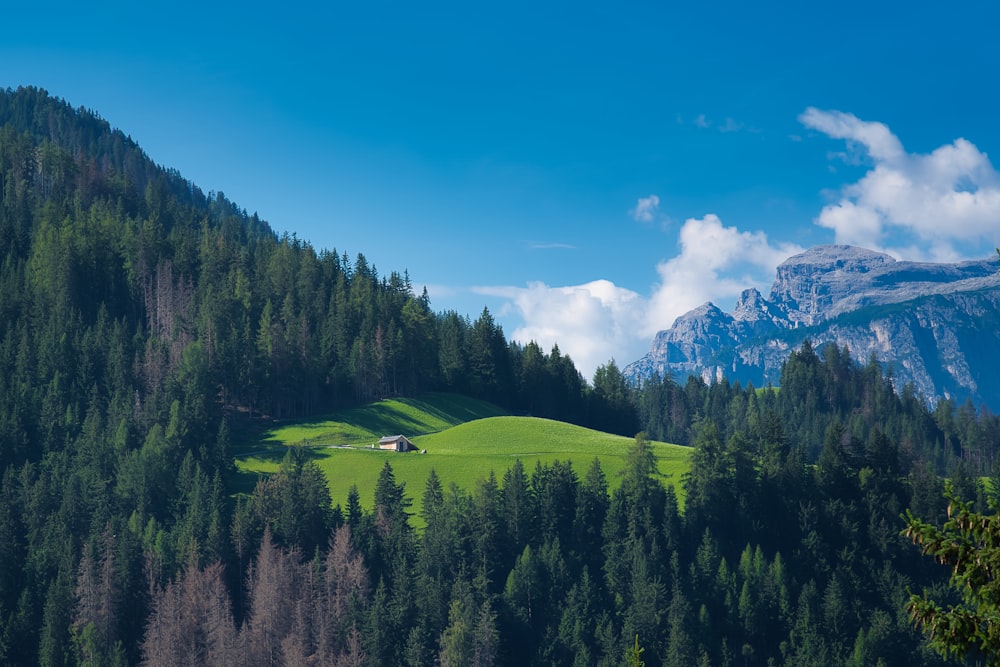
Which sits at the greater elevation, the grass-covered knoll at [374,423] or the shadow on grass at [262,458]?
the grass-covered knoll at [374,423]

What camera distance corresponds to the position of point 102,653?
101500mm

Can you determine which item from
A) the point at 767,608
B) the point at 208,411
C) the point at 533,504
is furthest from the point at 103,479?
the point at 767,608

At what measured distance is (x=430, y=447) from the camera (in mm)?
139125

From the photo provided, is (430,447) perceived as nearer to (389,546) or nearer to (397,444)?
(397,444)

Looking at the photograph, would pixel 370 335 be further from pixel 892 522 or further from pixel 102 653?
pixel 892 522

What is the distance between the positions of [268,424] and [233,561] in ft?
139

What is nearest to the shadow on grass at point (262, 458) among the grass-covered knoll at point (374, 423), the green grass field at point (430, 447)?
the green grass field at point (430, 447)

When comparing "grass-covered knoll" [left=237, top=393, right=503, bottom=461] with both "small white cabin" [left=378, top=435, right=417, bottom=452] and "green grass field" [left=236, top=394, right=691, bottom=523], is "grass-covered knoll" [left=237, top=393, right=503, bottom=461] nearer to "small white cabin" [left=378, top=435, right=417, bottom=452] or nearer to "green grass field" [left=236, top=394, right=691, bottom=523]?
"green grass field" [left=236, top=394, right=691, bottom=523]

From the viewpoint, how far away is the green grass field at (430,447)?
12688 cm

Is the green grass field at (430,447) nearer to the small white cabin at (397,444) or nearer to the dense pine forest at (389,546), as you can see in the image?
the small white cabin at (397,444)

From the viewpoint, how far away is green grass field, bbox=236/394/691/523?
127 m

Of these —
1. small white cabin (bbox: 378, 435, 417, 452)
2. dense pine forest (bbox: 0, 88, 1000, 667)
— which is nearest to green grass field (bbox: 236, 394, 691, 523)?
small white cabin (bbox: 378, 435, 417, 452)

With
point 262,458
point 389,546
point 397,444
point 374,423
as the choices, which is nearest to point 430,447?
point 397,444

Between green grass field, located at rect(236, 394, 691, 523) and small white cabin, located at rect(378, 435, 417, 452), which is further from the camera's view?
small white cabin, located at rect(378, 435, 417, 452)
